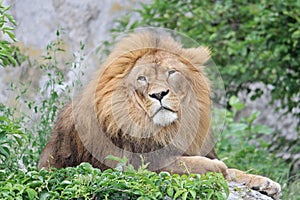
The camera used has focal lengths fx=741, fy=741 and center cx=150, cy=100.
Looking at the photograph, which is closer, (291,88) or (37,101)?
(37,101)

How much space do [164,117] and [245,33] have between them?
377 centimetres

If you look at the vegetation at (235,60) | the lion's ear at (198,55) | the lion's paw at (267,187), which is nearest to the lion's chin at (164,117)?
the lion's ear at (198,55)

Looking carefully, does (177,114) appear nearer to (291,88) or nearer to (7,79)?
(7,79)

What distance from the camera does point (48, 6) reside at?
783 cm

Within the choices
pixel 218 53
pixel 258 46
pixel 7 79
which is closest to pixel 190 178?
pixel 7 79

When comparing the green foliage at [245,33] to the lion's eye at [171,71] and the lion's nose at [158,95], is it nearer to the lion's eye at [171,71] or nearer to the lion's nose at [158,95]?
the lion's eye at [171,71]

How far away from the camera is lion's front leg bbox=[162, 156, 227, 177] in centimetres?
416

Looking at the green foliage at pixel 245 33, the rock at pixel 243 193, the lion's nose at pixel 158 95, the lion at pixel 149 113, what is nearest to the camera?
the rock at pixel 243 193

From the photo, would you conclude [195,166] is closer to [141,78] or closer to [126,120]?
[126,120]

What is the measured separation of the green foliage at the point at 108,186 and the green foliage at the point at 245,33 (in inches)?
141

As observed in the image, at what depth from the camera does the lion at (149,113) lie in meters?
4.14

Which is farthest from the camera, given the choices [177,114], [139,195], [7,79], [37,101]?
[7,79]

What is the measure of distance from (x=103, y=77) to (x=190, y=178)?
0.97m

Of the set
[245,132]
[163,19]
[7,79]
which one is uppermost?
[163,19]
